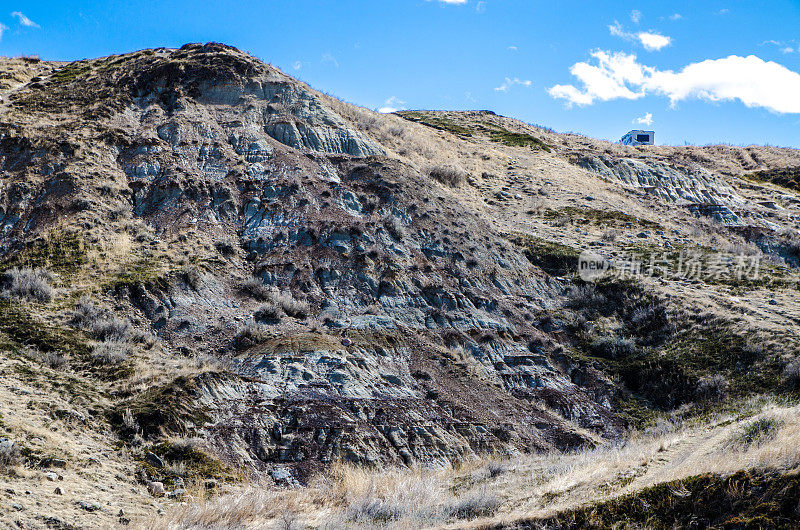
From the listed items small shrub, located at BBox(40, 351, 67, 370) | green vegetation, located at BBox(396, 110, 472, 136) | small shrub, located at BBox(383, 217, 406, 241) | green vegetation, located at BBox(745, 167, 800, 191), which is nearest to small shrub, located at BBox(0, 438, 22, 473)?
small shrub, located at BBox(40, 351, 67, 370)

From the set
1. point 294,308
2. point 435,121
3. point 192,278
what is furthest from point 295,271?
point 435,121

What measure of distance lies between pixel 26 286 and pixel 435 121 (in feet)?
168

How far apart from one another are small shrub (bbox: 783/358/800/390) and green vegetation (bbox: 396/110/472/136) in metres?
41.2

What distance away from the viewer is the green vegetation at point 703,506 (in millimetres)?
7309

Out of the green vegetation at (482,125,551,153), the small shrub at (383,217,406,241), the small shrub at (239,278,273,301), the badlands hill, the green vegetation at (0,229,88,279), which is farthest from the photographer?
the green vegetation at (482,125,551,153)

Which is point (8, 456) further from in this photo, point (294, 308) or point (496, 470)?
point (294, 308)

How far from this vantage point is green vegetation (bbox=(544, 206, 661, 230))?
39719 mm

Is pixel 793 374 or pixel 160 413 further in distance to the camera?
pixel 793 374

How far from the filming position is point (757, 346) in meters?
22.7

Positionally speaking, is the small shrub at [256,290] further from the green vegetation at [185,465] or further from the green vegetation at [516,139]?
the green vegetation at [516,139]

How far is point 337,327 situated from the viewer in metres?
22.2

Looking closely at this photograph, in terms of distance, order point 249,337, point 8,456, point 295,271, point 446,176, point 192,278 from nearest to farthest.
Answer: point 8,456, point 249,337, point 192,278, point 295,271, point 446,176

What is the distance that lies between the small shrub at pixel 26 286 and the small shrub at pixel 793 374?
27609 mm

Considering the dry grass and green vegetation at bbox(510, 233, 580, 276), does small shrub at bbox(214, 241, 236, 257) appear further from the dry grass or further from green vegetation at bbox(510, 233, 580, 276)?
green vegetation at bbox(510, 233, 580, 276)
